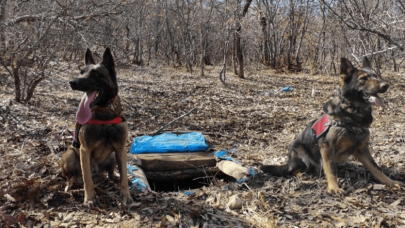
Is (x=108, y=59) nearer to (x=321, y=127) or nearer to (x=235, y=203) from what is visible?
(x=235, y=203)

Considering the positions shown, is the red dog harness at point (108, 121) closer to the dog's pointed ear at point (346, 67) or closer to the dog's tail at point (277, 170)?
the dog's tail at point (277, 170)

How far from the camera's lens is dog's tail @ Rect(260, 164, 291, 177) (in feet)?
15.6

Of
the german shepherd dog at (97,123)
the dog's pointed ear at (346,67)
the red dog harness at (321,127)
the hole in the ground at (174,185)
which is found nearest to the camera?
the german shepherd dog at (97,123)

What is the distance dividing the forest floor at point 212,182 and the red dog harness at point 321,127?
2.07 ft

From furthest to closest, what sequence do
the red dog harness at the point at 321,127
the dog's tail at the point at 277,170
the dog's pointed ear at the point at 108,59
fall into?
the dog's tail at the point at 277,170 → the red dog harness at the point at 321,127 → the dog's pointed ear at the point at 108,59

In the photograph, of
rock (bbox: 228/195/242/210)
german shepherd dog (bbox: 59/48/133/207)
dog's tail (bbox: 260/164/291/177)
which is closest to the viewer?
german shepherd dog (bbox: 59/48/133/207)

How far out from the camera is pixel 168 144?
6.05m

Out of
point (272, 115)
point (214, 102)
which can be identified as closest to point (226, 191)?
point (272, 115)

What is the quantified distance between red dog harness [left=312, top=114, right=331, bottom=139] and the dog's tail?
0.70m

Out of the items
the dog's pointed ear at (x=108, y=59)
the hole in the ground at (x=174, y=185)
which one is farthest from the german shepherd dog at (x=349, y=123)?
the dog's pointed ear at (x=108, y=59)

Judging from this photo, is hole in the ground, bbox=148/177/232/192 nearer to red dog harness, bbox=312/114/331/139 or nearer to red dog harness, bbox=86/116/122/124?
red dog harness, bbox=312/114/331/139

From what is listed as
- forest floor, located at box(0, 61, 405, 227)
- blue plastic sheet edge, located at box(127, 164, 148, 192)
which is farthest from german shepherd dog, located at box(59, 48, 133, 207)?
blue plastic sheet edge, located at box(127, 164, 148, 192)

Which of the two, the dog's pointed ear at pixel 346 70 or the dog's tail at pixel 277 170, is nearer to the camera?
the dog's pointed ear at pixel 346 70

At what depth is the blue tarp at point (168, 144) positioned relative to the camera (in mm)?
5898
